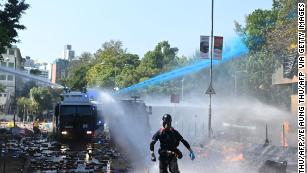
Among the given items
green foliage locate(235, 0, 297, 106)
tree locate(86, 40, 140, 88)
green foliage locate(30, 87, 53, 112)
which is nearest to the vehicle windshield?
green foliage locate(235, 0, 297, 106)

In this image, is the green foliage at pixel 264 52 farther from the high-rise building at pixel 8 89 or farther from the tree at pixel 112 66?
the high-rise building at pixel 8 89

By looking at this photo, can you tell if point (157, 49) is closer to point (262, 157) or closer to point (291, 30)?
point (291, 30)

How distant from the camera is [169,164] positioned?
1025 cm

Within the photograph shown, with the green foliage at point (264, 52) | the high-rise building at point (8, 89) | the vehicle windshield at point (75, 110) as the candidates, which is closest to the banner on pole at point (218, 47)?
the vehicle windshield at point (75, 110)

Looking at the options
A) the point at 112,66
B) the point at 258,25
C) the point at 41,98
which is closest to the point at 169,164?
the point at 258,25

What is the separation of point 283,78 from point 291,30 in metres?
4.39

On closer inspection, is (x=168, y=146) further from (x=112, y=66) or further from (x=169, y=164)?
(x=112, y=66)

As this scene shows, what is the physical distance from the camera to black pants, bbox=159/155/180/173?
1019 centimetres

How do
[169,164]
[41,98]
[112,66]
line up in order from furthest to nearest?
[41,98] < [112,66] < [169,164]

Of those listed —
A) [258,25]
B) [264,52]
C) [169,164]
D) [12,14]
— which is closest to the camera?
[169,164]

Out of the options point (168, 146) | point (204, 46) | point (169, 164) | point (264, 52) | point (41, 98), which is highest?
point (264, 52)

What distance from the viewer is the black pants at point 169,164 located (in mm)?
10188

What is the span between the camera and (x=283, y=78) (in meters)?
41.7

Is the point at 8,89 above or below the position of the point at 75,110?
above
